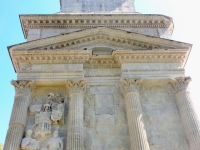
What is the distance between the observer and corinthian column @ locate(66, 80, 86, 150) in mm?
11237

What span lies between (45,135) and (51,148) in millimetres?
784

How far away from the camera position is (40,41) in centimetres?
1464

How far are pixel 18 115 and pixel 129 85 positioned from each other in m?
5.54

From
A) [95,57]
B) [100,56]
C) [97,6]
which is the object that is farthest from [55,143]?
[97,6]

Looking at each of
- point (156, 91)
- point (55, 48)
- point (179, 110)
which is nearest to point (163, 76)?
point (156, 91)

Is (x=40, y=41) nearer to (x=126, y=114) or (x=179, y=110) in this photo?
(x=126, y=114)

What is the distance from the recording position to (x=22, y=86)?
13.0 m

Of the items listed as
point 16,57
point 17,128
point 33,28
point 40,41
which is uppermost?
point 33,28

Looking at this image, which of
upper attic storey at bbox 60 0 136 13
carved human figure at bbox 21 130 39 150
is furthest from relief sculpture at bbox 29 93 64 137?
upper attic storey at bbox 60 0 136 13

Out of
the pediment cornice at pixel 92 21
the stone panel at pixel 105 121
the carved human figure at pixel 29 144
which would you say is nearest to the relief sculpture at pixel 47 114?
the carved human figure at pixel 29 144

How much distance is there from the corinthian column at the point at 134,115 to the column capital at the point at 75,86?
202 cm

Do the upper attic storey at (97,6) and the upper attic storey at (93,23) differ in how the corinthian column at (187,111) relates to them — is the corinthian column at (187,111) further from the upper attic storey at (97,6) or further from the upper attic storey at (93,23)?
the upper attic storey at (97,6)

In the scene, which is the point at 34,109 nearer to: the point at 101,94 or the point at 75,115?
the point at 75,115

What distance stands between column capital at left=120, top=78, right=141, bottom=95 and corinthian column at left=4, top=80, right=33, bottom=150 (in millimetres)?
4656
